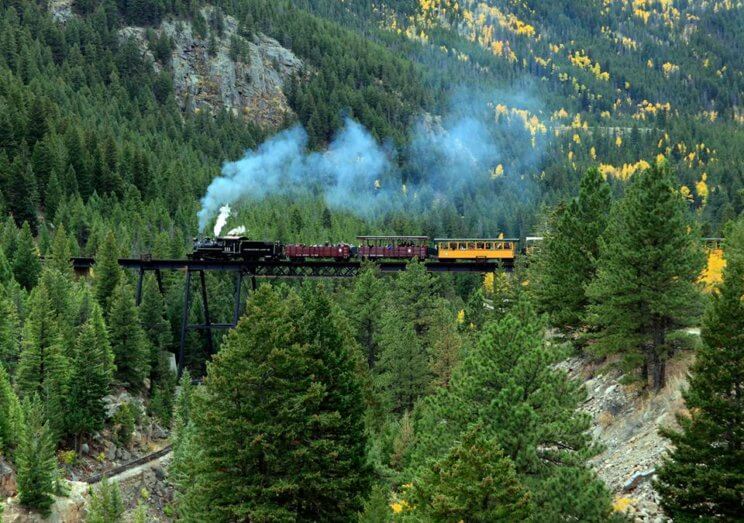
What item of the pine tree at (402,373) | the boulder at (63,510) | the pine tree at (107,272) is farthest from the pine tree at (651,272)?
the pine tree at (107,272)

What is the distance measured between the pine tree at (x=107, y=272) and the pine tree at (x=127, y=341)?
25.9 feet

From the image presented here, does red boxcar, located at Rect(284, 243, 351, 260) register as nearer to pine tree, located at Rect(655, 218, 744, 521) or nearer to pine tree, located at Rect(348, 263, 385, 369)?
pine tree, located at Rect(348, 263, 385, 369)

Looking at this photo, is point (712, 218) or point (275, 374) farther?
point (712, 218)

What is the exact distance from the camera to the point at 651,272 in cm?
3484

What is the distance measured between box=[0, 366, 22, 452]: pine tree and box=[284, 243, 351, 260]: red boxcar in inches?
1133

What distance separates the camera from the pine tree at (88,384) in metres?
56.4

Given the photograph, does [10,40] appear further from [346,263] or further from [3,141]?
[346,263]

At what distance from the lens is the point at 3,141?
422 feet

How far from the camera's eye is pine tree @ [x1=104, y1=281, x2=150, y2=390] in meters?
67.5

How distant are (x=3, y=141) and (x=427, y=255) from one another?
265 feet

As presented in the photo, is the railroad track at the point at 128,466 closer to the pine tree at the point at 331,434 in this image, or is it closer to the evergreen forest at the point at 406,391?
the evergreen forest at the point at 406,391

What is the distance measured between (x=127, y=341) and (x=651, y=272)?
1797 inches

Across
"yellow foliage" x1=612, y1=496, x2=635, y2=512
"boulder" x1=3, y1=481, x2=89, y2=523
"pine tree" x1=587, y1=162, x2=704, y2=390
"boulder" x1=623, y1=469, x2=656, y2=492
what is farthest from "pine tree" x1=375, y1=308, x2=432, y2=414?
"yellow foliage" x1=612, y1=496, x2=635, y2=512

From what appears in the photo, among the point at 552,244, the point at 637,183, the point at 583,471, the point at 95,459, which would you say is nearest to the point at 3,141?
the point at 95,459
